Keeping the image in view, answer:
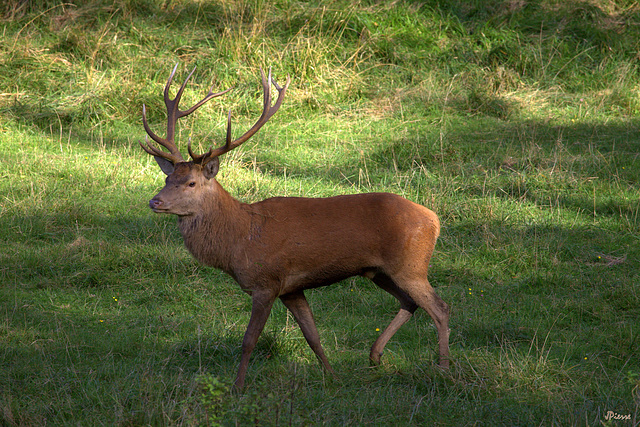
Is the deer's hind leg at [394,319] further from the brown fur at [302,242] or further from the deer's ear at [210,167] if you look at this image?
the deer's ear at [210,167]

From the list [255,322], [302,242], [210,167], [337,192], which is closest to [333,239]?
[302,242]

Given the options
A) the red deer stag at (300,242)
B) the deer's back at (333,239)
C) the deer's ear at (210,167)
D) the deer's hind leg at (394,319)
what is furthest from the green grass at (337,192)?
the deer's ear at (210,167)

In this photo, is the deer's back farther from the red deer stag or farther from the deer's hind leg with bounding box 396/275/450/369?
the deer's hind leg with bounding box 396/275/450/369

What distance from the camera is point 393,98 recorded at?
10.6 meters

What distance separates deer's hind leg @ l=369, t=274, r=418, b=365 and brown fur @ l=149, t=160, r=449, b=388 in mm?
10

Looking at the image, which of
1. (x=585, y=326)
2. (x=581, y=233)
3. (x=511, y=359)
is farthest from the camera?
(x=581, y=233)

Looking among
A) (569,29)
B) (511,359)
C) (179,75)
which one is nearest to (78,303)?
(511,359)

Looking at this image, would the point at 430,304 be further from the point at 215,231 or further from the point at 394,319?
the point at 215,231

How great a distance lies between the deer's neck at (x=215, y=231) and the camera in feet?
16.2

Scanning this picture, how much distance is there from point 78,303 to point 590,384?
4038 mm

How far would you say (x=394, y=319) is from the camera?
5.16m

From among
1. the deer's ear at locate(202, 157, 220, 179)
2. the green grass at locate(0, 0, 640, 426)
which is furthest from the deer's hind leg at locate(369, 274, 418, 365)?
the deer's ear at locate(202, 157, 220, 179)

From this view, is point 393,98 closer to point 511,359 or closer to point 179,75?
point 179,75

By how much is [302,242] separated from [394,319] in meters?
0.91
